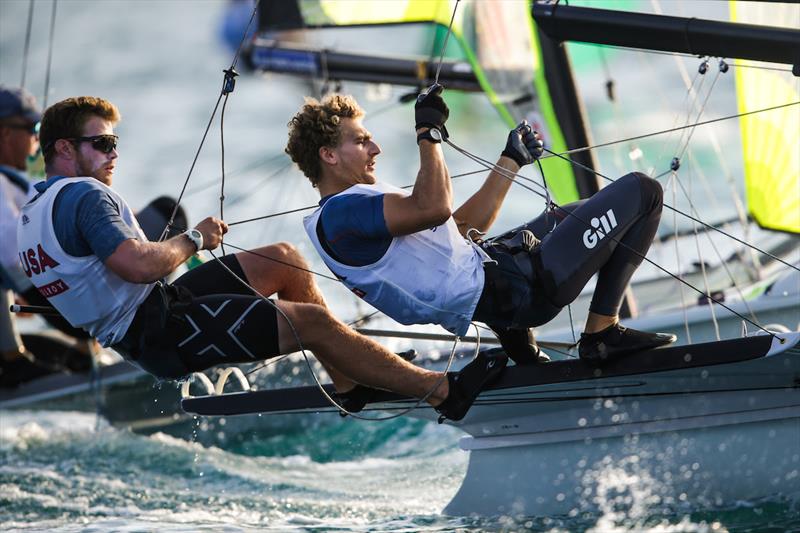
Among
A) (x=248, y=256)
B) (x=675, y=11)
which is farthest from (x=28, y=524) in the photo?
(x=675, y=11)

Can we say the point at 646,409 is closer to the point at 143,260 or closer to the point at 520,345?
the point at 520,345

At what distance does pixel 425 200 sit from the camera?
10.4 feet

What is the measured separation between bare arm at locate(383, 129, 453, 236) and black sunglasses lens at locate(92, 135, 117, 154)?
2.72ft

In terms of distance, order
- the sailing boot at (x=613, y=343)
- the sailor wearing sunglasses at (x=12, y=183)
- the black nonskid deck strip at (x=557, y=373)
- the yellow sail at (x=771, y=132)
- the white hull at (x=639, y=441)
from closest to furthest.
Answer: the black nonskid deck strip at (x=557, y=373) → the sailing boot at (x=613, y=343) → the white hull at (x=639, y=441) → the yellow sail at (x=771, y=132) → the sailor wearing sunglasses at (x=12, y=183)

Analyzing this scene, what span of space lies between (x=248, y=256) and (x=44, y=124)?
72 cm

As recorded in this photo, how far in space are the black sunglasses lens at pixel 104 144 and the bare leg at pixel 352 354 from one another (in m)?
0.65

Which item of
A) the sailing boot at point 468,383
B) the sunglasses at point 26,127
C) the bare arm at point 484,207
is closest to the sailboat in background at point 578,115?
the bare arm at point 484,207

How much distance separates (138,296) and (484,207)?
1.04m

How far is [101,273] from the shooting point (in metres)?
3.38

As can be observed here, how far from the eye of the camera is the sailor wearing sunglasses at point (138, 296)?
329 cm

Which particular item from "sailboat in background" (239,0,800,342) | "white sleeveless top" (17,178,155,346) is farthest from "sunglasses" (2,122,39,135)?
"white sleeveless top" (17,178,155,346)

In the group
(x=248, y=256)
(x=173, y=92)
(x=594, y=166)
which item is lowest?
(x=248, y=256)

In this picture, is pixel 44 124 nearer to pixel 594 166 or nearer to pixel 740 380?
pixel 740 380

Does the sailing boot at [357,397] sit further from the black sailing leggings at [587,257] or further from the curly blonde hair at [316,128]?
the curly blonde hair at [316,128]
